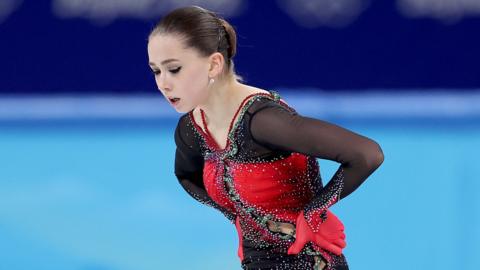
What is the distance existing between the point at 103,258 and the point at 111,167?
1.08ft

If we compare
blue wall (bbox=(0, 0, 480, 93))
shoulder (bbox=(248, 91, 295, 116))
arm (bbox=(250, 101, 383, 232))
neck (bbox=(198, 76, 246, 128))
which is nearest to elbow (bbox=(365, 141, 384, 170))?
arm (bbox=(250, 101, 383, 232))

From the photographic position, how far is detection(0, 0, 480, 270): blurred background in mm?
3242

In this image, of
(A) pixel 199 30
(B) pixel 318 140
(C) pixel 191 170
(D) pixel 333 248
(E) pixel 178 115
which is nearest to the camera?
(B) pixel 318 140

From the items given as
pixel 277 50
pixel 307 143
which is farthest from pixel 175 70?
pixel 277 50

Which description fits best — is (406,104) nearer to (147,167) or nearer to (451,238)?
(451,238)

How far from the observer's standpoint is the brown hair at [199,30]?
6.29 feet

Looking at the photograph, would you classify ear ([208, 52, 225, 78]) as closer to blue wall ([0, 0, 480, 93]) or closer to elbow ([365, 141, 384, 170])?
elbow ([365, 141, 384, 170])

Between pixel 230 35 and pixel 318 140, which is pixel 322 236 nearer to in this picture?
pixel 318 140

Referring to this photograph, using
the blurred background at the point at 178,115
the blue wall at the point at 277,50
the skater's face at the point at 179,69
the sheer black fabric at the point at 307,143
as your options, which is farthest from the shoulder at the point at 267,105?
the blue wall at the point at 277,50

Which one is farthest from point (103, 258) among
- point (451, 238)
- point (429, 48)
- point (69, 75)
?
point (429, 48)

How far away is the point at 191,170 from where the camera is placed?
7.33 feet

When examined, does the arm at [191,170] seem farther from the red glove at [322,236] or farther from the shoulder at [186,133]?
the red glove at [322,236]

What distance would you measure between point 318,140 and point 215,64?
0.91 ft

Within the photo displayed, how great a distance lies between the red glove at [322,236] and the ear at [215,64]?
317 millimetres
